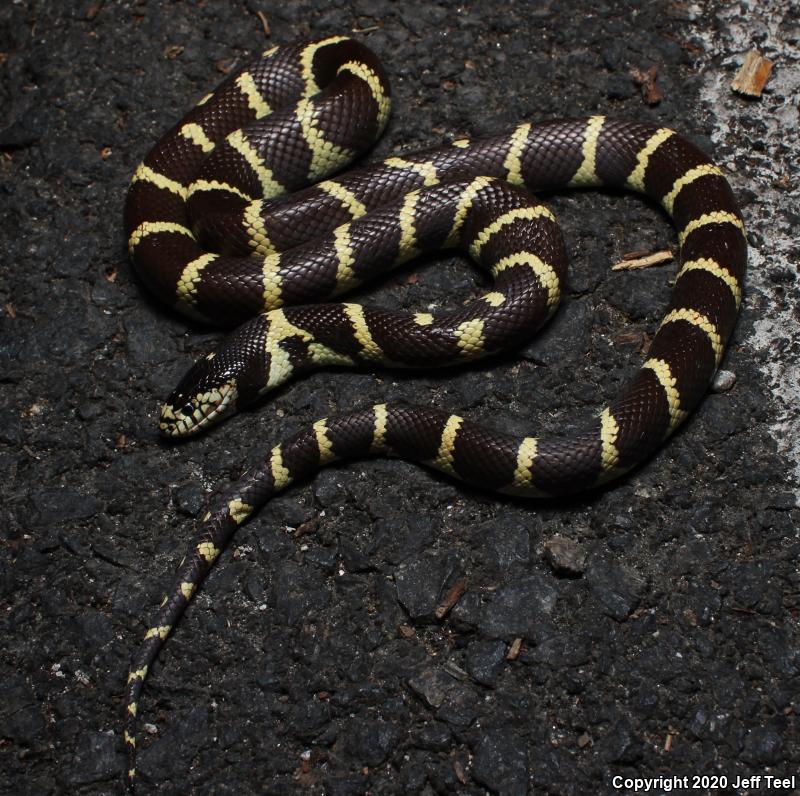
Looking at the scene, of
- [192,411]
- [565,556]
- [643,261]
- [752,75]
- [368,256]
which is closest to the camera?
[565,556]

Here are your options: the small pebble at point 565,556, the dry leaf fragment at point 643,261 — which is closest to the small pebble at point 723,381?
the dry leaf fragment at point 643,261

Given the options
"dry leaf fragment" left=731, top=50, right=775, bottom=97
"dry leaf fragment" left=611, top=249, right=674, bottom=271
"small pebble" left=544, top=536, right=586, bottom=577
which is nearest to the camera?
"small pebble" left=544, top=536, right=586, bottom=577

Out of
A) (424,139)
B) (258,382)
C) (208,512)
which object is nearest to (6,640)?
(208,512)

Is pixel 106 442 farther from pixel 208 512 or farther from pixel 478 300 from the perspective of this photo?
pixel 478 300

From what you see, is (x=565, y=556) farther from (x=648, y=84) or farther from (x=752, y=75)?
(x=752, y=75)

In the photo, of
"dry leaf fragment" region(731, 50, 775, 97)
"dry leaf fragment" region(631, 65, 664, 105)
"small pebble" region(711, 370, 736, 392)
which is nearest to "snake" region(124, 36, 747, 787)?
"small pebble" region(711, 370, 736, 392)

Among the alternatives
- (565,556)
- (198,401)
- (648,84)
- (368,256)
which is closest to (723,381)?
(565,556)

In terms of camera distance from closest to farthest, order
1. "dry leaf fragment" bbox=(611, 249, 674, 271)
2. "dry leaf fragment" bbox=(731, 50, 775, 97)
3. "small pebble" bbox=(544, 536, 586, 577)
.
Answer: "small pebble" bbox=(544, 536, 586, 577), "dry leaf fragment" bbox=(611, 249, 674, 271), "dry leaf fragment" bbox=(731, 50, 775, 97)

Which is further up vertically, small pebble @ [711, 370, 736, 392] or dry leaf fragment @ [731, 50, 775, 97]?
dry leaf fragment @ [731, 50, 775, 97]

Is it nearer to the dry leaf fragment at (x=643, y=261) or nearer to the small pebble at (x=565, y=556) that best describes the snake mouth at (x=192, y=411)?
the small pebble at (x=565, y=556)

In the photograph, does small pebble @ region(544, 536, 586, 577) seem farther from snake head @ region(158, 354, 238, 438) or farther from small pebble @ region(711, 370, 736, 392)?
snake head @ region(158, 354, 238, 438)
